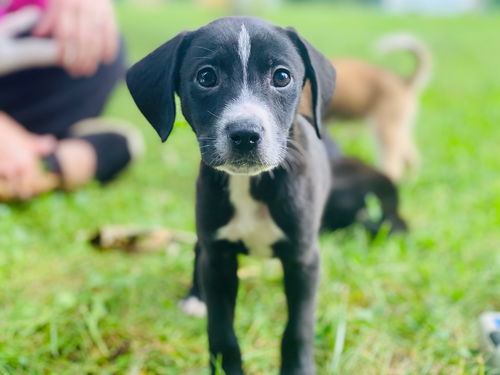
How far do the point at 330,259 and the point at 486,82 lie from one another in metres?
6.34

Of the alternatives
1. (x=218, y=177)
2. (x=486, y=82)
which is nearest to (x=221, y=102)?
(x=218, y=177)

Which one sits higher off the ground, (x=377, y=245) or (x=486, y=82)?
(x=377, y=245)

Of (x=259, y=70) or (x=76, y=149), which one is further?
(x=76, y=149)

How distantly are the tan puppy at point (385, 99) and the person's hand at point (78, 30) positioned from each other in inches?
79.1

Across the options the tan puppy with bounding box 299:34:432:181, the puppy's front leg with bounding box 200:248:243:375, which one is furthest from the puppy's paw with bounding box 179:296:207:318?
the tan puppy with bounding box 299:34:432:181

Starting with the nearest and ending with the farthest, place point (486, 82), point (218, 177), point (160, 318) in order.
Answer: point (218, 177), point (160, 318), point (486, 82)

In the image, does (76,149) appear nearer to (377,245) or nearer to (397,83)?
(377,245)

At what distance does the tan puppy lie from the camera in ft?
18.0

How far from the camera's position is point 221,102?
2045 mm

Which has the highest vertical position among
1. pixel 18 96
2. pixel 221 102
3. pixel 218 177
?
pixel 221 102

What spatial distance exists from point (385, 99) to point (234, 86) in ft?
12.7

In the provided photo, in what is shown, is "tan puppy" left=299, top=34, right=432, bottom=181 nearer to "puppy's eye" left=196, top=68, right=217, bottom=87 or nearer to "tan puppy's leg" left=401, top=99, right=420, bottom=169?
"tan puppy's leg" left=401, top=99, right=420, bottom=169

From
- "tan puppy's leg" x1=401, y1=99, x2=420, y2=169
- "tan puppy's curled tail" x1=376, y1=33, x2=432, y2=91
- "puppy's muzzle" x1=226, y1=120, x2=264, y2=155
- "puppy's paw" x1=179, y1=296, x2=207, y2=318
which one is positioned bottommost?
"tan puppy's leg" x1=401, y1=99, x2=420, y2=169

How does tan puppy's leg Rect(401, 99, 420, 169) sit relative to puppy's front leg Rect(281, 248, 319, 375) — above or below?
below
